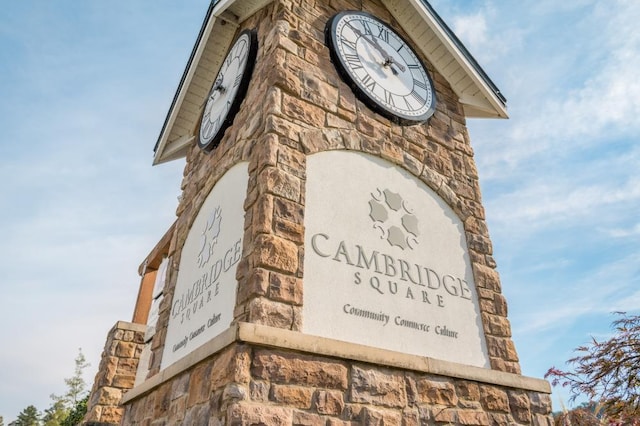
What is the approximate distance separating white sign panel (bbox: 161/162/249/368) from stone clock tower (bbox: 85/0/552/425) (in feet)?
0.08

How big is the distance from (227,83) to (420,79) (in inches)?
92.6

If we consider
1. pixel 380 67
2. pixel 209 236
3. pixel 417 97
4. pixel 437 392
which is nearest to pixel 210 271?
pixel 209 236

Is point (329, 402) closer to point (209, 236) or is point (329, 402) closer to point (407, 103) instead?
point (209, 236)

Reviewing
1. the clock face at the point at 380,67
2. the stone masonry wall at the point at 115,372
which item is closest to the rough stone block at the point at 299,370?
the clock face at the point at 380,67

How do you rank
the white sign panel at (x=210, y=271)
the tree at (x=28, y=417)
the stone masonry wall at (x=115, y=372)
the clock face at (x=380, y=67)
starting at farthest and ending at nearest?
the tree at (x=28, y=417) < the stone masonry wall at (x=115, y=372) < the clock face at (x=380, y=67) < the white sign panel at (x=210, y=271)

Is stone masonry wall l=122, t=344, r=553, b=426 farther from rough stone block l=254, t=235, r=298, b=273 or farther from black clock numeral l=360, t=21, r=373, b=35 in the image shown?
black clock numeral l=360, t=21, r=373, b=35

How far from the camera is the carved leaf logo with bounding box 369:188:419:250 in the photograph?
12.9ft

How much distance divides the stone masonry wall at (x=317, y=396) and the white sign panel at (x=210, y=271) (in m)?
0.43

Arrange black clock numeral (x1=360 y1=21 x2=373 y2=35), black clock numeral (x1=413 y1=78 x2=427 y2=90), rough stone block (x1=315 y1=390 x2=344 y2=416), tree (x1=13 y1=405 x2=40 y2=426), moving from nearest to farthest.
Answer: rough stone block (x1=315 y1=390 x2=344 y2=416) → black clock numeral (x1=360 y1=21 x2=373 y2=35) → black clock numeral (x1=413 y1=78 x2=427 y2=90) → tree (x1=13 y1=405 x2=40 y2=426)

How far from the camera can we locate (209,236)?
172 inches

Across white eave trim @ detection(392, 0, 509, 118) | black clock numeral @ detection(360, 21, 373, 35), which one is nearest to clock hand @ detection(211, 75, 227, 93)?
black clock numeral @ detection(360, 21, 373, 35)

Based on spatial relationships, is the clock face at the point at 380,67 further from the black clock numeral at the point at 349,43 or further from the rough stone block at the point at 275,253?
the rough stone block at the point at 275,253

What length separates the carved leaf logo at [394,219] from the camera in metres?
3.94

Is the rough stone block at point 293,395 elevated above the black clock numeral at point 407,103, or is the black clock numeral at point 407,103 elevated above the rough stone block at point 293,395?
the black clock numeral at point 407,103
